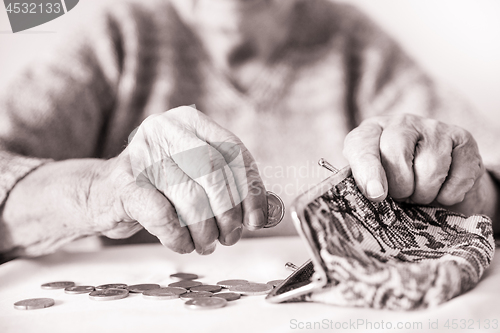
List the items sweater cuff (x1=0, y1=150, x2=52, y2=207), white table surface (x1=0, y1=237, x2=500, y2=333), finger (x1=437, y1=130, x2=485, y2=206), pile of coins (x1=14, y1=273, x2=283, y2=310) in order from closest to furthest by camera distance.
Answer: white table surface (x1=0, y1=237, x2=500, y2=333) < pile of coins (x1=14, y1=273, x2=283, y2=310) < finger (x1=437, y1=130, x2=485, y2=206) < sweater cuff (x1=0, y1=150, x2=52, y2=207)

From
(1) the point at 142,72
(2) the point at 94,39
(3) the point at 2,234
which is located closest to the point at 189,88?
(1) the point at 142,72

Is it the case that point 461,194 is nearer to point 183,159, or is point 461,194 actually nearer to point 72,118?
point 183,159

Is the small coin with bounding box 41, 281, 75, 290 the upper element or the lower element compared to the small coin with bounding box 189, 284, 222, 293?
upper

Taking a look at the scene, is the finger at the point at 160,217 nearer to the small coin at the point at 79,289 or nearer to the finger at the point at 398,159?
the small coin at the point at 79,289

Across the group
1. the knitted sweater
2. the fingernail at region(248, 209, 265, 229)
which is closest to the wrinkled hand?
the fingernail at region(248, 209, 265, 229)

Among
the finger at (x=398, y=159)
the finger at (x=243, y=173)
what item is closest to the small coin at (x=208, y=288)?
the finger at (x=243, y=173)

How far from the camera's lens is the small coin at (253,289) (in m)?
0.73

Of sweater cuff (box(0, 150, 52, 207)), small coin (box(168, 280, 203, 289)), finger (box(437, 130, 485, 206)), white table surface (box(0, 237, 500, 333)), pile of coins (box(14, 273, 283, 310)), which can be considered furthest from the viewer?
sweater cuff (box(0, 150, 52, 207))

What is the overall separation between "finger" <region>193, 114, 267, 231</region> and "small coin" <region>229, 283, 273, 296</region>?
0.09 metres

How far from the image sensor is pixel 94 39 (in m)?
1.30

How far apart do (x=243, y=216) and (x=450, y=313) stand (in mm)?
327

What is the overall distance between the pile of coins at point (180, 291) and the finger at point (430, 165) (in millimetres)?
323

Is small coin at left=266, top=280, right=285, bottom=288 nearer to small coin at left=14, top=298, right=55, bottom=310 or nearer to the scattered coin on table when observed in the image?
the scattered coin on table

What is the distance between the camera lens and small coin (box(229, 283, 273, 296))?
728 mm
